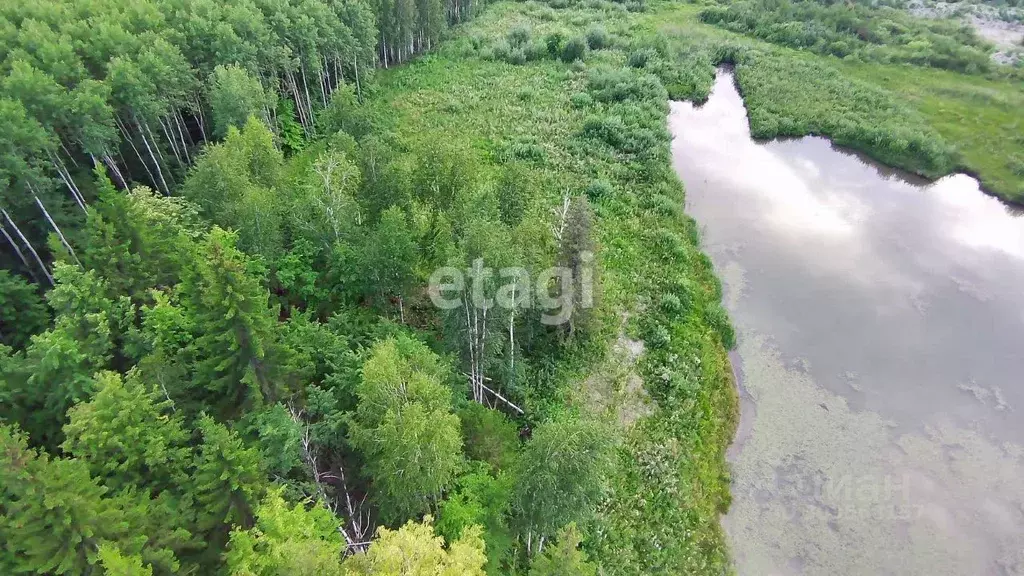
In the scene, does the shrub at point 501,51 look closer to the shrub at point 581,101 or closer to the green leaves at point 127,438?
the shrub at point 581,101

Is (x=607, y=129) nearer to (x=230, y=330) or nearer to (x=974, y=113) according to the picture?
(x=974, y=113)

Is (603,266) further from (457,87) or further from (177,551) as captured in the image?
(457,87)

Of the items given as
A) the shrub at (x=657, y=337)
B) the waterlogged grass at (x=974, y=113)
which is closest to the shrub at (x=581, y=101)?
the shrub at (x=657, y=337)

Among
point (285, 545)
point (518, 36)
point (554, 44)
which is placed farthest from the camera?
point (518, 36)

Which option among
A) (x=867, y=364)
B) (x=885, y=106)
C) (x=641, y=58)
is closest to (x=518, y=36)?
(x=641, y=58)

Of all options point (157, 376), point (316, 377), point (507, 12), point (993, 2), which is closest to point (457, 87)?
point (507, 12)
